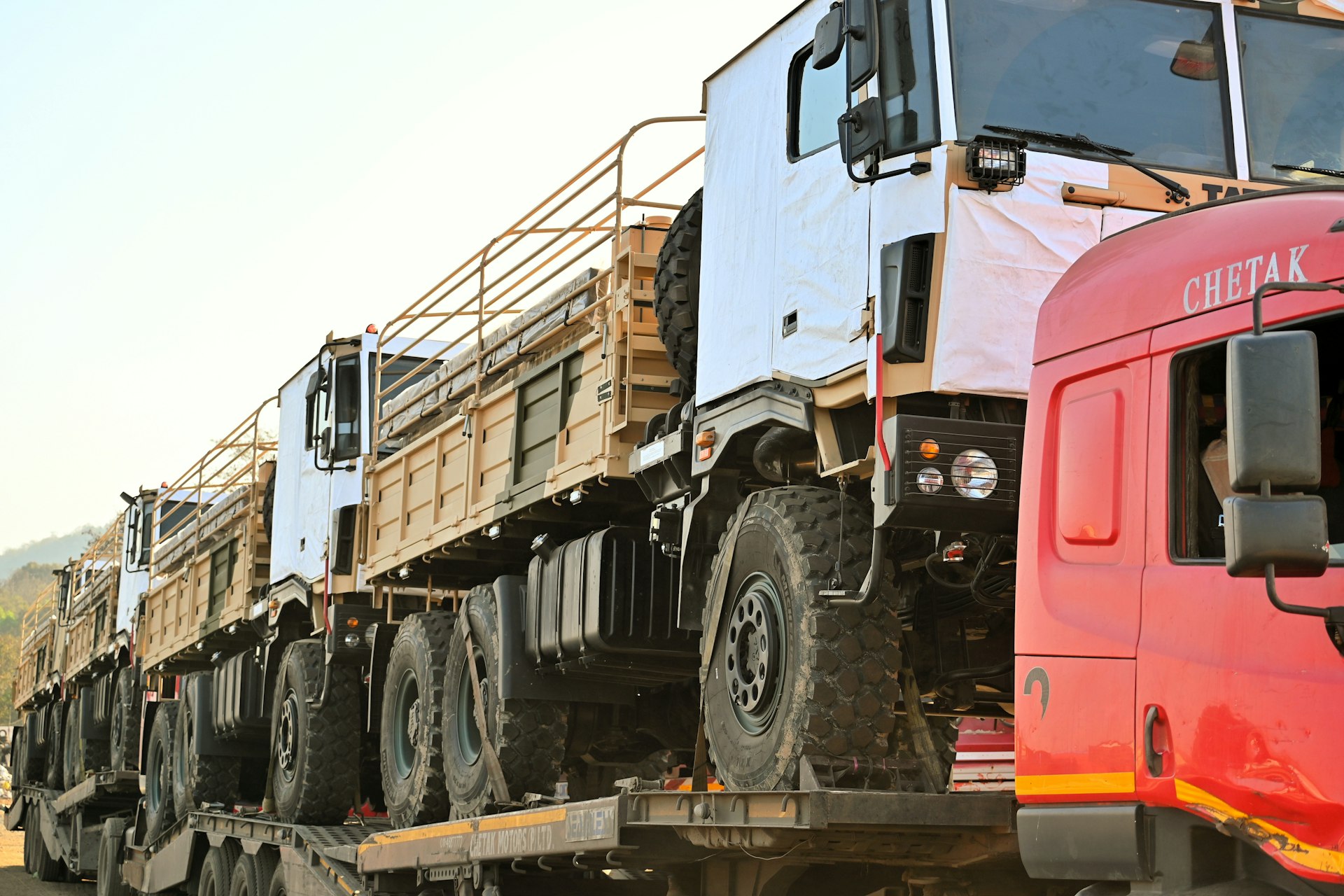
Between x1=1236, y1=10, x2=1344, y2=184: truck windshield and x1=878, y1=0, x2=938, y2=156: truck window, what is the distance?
3.61 ft

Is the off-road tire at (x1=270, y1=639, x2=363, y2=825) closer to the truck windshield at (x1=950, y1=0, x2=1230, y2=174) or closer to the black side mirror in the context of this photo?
the truck windshield at (x1=950, y1=0, x2=1230, y2=174)

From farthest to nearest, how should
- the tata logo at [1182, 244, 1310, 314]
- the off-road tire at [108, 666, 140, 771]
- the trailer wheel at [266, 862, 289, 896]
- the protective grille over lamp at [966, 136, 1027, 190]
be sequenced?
the off-road tire at [108, 666, 140, 771], the trailer wheel at [266, 862, 289, 896], the protective grille over lamp at [966, 136, 1027, 190], the tata logo at [1182, 244, 1310, 314]

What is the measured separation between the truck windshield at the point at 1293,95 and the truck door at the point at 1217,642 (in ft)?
5.57

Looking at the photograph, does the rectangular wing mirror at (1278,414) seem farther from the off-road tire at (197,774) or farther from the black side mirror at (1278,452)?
the off-road tire at (197,774)

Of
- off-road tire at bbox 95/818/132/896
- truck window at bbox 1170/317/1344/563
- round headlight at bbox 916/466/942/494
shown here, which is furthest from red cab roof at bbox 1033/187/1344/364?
off-road tire at bbox 95/818/132/896

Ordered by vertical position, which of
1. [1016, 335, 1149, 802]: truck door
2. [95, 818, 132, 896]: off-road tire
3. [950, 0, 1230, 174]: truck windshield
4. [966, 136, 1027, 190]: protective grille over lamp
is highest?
[950, 0, 1230, 174]: truck windshield

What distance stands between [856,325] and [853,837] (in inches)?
62.3

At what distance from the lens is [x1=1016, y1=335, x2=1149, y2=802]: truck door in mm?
4043

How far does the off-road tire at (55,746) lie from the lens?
2564 centimetres

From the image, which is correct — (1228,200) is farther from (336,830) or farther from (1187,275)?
(336,830)

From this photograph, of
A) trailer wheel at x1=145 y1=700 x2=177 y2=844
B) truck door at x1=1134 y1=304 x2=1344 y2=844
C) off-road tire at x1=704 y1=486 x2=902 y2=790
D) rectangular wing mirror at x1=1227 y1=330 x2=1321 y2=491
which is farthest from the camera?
trailer wheel at x1=145 y1=700 x2=177 y2=844

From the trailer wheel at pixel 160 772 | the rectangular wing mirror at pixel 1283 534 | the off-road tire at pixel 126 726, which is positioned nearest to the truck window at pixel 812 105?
the rectangular wing mirror at pixel 1283 534

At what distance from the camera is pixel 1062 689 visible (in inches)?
164

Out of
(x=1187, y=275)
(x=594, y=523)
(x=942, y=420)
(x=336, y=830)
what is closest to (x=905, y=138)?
(x=942, y=420)
